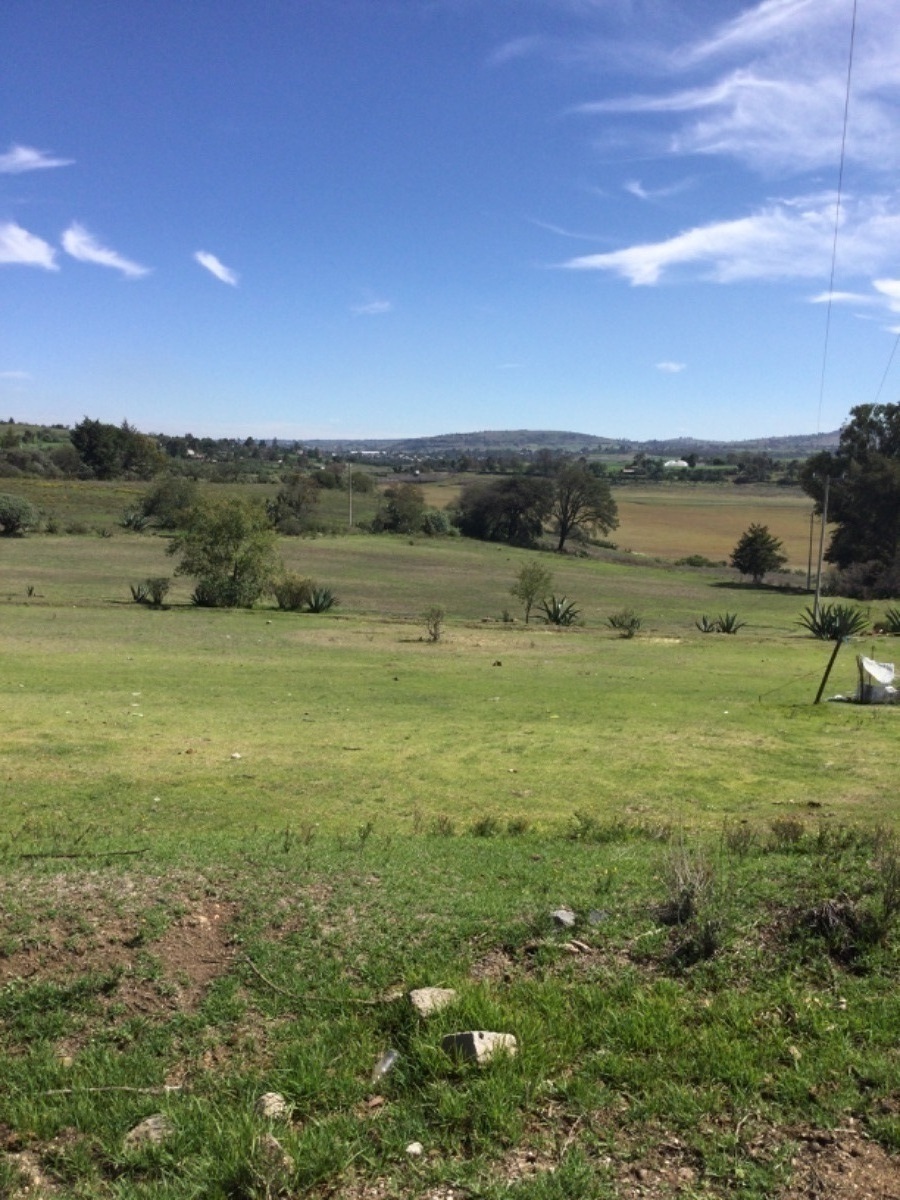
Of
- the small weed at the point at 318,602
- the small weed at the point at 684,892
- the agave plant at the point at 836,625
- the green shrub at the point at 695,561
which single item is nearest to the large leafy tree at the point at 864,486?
the green shrub at the point at 695,561

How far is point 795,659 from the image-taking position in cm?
2848

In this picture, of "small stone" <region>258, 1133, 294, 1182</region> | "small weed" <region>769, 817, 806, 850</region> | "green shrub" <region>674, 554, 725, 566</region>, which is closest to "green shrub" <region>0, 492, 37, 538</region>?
"green shrub" <region>674, 554, 725, 566</region>

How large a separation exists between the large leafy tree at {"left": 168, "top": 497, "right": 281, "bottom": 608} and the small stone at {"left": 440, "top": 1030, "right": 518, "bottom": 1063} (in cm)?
3533

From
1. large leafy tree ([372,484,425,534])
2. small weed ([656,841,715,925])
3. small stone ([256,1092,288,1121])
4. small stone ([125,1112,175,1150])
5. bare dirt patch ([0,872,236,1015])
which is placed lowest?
small stone ([125,1112,175,1150])

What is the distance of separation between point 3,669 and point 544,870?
17698 millimetres

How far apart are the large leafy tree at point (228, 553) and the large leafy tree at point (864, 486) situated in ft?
156

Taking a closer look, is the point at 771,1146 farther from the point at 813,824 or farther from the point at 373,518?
the point at 373,518

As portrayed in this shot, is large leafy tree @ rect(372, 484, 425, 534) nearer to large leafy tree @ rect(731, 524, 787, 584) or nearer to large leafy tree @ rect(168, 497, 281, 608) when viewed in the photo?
large leafy tree @ rect(731, 524, 787, 584)

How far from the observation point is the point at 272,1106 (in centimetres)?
426

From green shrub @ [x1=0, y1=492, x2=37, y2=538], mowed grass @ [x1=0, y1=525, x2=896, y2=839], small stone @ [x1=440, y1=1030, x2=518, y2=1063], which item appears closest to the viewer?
small stone @ [x1=440, y1=1030, x2=518, y2=1063]

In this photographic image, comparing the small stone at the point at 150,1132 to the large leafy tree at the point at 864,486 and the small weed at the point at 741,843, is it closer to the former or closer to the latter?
the small weed at the point at 741,843

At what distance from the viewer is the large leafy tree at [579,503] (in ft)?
295

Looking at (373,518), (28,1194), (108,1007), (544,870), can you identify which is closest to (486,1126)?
(28,1194)

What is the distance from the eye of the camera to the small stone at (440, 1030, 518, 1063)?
4426 mm
